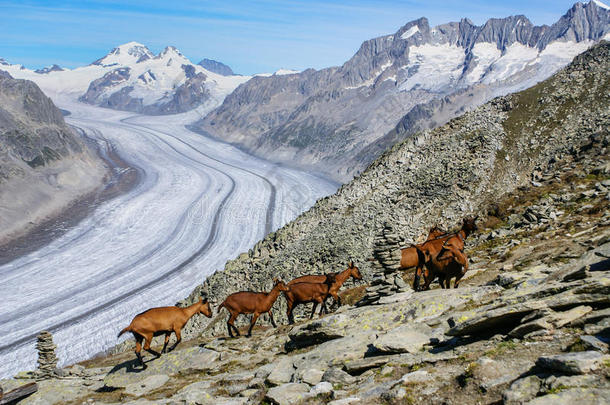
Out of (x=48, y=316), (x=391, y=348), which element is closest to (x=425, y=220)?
(x=391, y=348)

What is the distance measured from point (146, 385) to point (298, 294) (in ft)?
26.3

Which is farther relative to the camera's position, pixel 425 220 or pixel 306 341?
pixel 425 220

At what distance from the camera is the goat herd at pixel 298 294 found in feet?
62.0

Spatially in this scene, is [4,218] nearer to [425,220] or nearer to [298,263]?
[298,263]

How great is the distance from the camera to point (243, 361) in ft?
55.7

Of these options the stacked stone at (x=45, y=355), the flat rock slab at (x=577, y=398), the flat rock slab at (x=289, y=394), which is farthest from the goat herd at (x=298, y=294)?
the flat rock slab at (x=577, y=398)

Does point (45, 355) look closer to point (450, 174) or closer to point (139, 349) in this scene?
point (139, 349)

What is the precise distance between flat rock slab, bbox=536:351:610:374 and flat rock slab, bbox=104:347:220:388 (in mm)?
13120

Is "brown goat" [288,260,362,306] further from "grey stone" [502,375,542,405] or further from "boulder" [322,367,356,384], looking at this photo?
"grey stone" [502,375,542,405]

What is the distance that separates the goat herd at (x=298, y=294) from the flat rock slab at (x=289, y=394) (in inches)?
364

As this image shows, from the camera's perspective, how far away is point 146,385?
16688 millimetres

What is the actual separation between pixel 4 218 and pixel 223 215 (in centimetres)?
5240

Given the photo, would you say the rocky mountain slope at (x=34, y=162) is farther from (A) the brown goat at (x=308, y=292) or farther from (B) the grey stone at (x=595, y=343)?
(B) the grey stone at (x=595, y=343)

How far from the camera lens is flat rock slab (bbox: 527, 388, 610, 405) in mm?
6832
